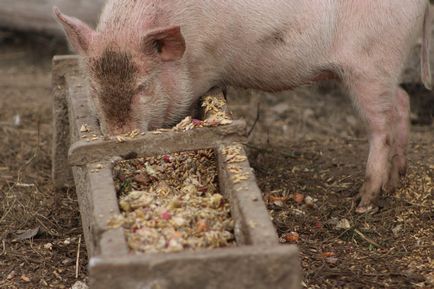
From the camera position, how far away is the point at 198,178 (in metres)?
3.81

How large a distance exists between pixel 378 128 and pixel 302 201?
0.59 m

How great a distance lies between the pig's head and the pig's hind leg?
1.10m

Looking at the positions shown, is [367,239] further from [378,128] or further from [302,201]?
[378,128]

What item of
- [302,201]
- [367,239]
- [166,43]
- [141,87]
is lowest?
[367,239]

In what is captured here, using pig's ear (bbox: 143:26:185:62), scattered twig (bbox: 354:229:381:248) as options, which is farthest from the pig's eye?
scattered twig (bbox: 354:229:381:248)

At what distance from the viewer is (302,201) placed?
4789mm

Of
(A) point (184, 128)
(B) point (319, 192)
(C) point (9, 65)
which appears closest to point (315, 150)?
(B) point (319, 192)

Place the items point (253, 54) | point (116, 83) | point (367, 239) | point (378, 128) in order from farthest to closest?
point (378, 128), point (253, 54), point (367, 239), point (116, 83)

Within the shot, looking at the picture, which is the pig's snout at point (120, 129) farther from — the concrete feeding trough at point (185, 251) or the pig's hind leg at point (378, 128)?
the pig's hind leg at point (378, 128)

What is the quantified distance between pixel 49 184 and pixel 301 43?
1831mm

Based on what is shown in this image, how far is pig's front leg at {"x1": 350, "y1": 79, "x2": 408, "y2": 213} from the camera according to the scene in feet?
15.1

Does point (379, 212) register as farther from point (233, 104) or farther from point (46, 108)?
point (46, 108)

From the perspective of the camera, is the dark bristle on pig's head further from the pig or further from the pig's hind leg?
the pig's hind leg

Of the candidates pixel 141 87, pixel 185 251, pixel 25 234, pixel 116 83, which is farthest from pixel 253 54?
pixel 185 251
